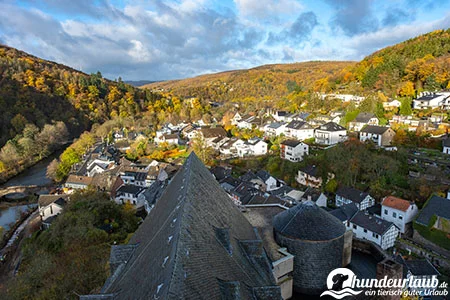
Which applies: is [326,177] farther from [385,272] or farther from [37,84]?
[37,84]

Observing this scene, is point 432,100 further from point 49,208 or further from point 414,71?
point 49,208

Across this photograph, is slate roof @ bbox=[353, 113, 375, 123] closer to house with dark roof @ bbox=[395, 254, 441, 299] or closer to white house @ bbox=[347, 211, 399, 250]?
white house @ bbox=[347, 211, 399, 250]

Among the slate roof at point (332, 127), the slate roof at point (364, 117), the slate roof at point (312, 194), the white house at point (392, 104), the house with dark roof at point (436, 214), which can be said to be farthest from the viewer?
the white house at point (392, 104)

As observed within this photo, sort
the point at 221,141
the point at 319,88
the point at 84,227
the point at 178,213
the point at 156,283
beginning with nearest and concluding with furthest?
the point at 156,283 < the point at 178,213 < the point at 84,227 < the point at 221,141 < the point at 319,88

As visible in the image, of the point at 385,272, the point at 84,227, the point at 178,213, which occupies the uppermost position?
the point at 178,213

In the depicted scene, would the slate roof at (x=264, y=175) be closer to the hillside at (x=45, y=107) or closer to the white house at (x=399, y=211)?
the white house at (x=399, y=211)

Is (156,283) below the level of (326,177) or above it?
above

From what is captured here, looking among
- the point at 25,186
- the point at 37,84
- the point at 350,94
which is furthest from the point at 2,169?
the point at 350,94

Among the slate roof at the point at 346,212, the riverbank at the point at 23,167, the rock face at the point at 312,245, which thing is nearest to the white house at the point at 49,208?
the riverbank at the point at 23,167
